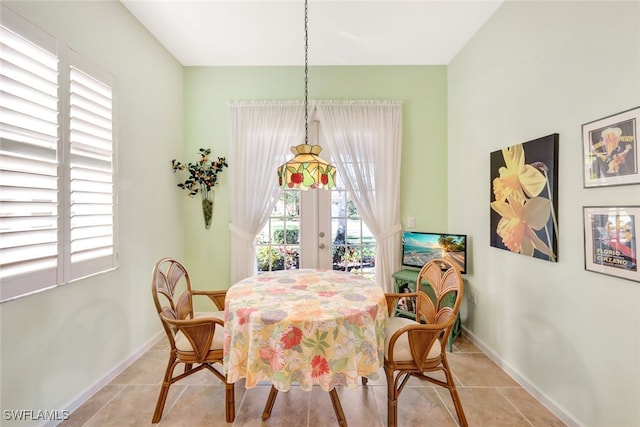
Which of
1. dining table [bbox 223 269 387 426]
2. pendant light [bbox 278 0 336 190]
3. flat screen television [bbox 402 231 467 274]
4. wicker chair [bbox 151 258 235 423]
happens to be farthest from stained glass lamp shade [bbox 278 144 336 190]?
flat screen television [bbox 402 231 467 274]

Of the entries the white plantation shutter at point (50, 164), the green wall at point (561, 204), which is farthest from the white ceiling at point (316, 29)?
the white plantation shutter at point (50, 164)

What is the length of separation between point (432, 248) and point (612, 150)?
5.53 ft

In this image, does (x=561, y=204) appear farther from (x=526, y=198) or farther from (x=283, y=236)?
(x=283, y=236)

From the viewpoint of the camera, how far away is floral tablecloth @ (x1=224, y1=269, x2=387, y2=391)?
136cm

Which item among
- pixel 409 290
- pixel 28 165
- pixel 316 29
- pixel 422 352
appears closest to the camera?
pixel 28 165

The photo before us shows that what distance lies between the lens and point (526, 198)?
1985 millimetres

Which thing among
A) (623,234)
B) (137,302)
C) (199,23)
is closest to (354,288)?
(623,234)

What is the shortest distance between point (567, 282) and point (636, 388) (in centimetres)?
56

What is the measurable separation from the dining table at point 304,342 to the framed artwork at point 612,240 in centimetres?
121

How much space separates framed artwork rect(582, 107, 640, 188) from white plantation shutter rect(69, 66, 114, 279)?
3187mm

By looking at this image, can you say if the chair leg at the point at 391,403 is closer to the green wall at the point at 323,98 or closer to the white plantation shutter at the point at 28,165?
the green wall at the point at 323,98

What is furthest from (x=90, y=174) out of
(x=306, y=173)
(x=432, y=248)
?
(x=432, y=248)

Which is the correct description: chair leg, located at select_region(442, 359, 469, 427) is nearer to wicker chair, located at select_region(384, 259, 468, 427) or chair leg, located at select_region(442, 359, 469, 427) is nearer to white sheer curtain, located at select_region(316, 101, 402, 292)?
wicker chair, located at select_region(384, 259, 468, 427)

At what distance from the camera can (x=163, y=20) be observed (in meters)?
2.43
